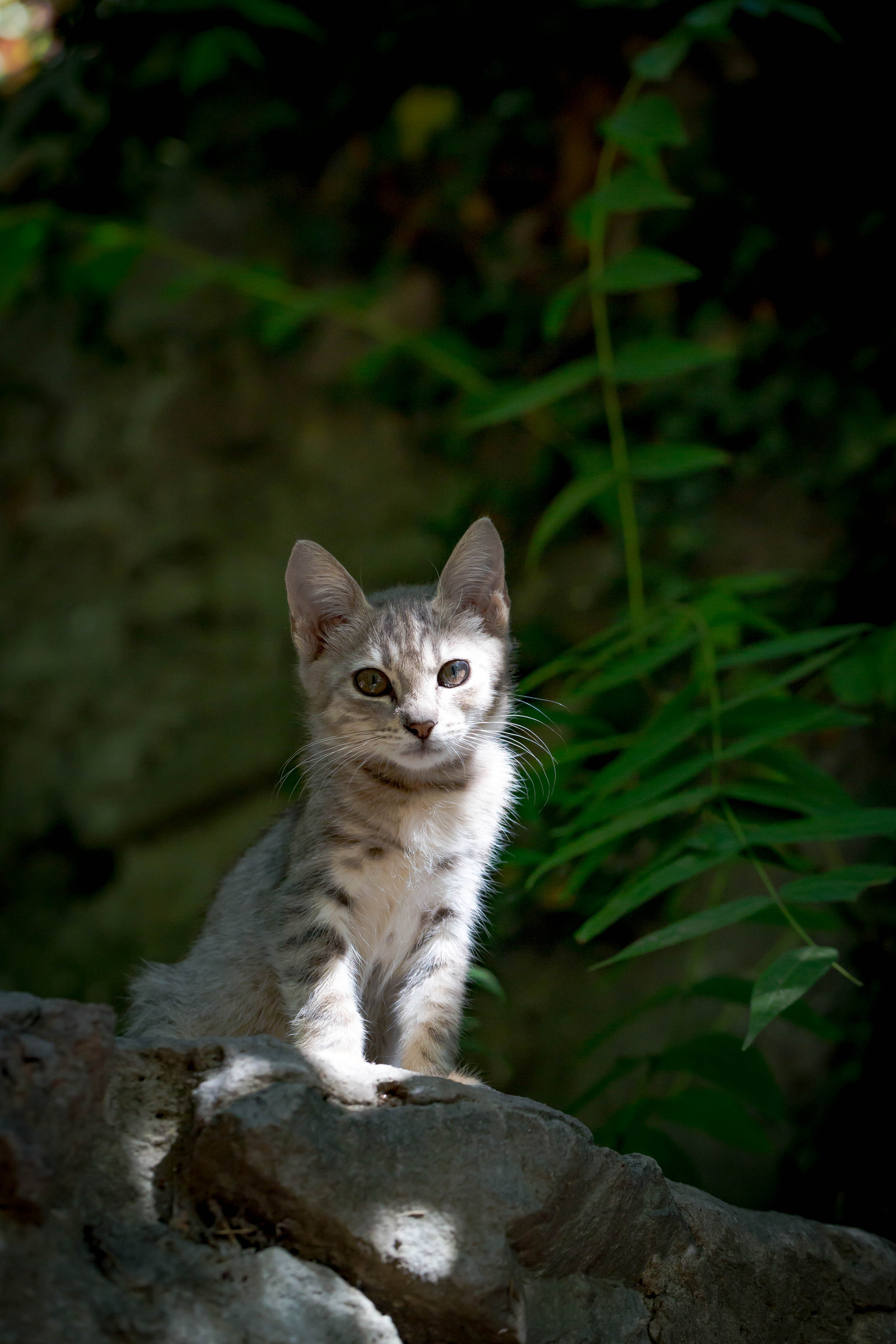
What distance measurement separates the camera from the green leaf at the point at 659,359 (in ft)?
13.9

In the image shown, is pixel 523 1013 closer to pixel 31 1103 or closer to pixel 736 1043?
pixel 736 1043

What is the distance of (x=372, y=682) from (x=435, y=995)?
0.91 metres

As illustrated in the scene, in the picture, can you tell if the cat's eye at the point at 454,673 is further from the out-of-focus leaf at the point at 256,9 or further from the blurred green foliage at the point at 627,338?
the out-of-focus leaf at the point at 256,9

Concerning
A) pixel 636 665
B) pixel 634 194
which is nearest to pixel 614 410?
pixel 634 194

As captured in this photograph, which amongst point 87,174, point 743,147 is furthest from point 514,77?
point 87,174

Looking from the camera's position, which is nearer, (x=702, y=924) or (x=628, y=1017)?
(x=702, y=924)

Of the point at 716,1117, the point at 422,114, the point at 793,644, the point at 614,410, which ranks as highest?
the point at 422,114

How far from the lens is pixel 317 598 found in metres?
3.60

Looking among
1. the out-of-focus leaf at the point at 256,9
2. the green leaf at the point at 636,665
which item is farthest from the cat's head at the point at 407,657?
the out-of-focus leaf at the point at 256,9

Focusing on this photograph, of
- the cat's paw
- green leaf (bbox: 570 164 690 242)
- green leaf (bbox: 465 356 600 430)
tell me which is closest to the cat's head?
green leaf (bbox: 465 356 600 430)

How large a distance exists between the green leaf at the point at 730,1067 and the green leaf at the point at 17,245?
16.0 ft

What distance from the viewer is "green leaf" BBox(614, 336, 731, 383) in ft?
13.9

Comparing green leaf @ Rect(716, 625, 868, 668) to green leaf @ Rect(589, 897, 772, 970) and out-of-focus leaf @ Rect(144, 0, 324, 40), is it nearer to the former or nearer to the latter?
green leaf @ Rect(589, 897, 772, 970)

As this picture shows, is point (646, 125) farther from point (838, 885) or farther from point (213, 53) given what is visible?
point (213, 53)
